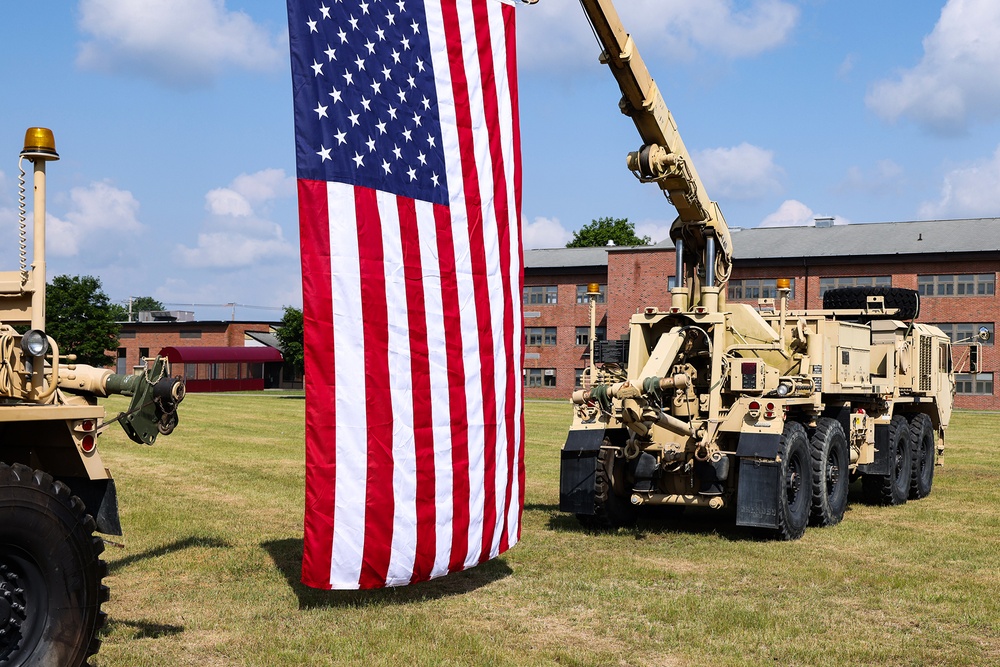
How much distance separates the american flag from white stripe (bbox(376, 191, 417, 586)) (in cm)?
1

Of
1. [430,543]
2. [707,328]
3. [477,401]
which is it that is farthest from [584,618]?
[707,328]

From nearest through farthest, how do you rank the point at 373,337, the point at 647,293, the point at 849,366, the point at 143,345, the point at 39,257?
the point at 39,257
the point at 373,337
the point at 849,366
the point at 647,293
the point at 143,345

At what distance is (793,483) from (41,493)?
871cm

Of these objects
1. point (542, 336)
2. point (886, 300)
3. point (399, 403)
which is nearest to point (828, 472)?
point (886, 300)

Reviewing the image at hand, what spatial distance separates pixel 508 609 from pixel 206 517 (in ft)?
18.8

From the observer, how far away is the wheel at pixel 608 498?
12.2m

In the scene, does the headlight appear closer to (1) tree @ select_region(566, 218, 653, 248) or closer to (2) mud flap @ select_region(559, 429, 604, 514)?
(2) mud flap @ select_region(559, 429, 604, 514)

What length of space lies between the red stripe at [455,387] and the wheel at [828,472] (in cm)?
556

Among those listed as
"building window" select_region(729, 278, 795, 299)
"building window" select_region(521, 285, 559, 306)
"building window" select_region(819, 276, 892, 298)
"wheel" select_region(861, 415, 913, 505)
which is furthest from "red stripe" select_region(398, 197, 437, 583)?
"building window" select_region(521, 285, 559, 306)

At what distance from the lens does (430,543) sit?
839 cm

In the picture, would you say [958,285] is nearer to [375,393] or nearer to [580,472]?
[580,472]

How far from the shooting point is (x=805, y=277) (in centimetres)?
5569

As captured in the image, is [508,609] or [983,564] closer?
[508,609]

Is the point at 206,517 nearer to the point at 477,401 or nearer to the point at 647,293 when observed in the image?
the point at 477,401
